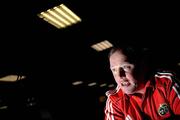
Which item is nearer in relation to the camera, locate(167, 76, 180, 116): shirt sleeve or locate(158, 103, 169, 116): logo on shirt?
locate(167, 76, 180, 116): shirt sleeve

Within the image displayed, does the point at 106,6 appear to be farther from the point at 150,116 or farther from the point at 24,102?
the point at 24,102

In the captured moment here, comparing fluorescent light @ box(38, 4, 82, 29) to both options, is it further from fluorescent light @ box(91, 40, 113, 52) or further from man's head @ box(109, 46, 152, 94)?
fluorescent light @ box(91, 40, 113, 52)

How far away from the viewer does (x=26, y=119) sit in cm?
639

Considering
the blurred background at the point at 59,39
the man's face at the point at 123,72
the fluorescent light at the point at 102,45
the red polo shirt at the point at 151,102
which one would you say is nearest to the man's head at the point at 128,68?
the man's face at the point at 123,72

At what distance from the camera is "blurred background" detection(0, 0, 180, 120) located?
3.50 m

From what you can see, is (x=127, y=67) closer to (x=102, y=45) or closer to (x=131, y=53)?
(x=131, y=53)

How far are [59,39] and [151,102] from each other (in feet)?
11.1

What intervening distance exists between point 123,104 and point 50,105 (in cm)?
698

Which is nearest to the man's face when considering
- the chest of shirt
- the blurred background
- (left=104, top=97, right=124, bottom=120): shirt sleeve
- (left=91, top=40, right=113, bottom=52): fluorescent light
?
the chest of shirt

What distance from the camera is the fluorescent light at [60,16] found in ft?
11.3

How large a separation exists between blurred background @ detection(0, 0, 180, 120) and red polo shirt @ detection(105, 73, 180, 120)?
1.09 meters

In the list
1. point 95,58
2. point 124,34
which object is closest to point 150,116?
point 124,34

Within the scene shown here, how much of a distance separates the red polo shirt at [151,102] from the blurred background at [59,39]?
1091 millimetres

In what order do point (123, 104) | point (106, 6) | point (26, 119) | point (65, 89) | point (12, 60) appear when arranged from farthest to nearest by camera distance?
point (65, 89)
point (26, 119)
point (12, 60)
point (106, 6)
point (123, 104)
